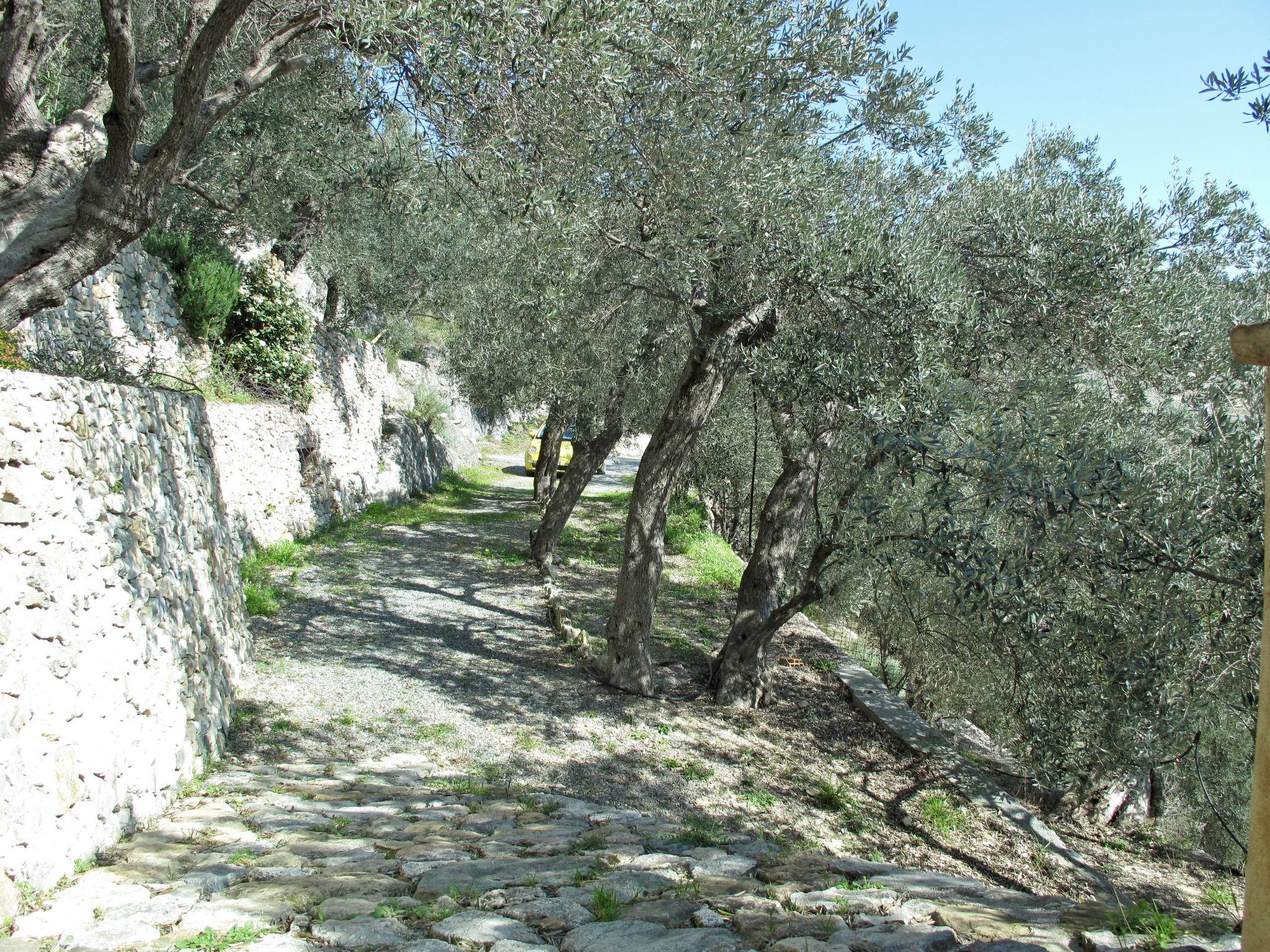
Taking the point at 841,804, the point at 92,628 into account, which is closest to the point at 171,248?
the point at 92,628

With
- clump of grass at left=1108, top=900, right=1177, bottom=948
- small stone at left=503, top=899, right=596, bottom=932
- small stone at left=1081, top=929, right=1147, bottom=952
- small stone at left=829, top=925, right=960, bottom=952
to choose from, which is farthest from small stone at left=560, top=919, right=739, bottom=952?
clump of grass at left=1108, top=900, right=1177, bottom=948

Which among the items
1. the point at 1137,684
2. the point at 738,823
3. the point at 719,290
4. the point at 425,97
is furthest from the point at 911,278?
the point at 738,823

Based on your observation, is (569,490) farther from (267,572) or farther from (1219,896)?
(1219,896)

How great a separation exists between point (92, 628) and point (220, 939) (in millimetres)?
2173

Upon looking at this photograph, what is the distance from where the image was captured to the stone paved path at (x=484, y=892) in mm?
3658

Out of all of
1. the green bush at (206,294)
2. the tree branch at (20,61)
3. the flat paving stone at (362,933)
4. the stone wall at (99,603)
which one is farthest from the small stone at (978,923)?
the green bush at (206,294)

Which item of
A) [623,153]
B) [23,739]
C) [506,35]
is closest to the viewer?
[23,739]

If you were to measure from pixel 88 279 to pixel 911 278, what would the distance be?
9965 millimetres

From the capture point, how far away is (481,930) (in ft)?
12.9

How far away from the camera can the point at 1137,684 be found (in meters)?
5.64

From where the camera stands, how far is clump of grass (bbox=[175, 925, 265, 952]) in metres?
3.61

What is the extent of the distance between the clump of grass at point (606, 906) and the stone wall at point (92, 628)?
267 cm

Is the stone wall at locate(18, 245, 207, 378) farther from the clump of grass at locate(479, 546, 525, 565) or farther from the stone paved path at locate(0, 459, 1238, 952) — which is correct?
the clump of grass at locate(479, 546, 525, 565)

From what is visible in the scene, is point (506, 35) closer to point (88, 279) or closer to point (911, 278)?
point (911, 278)
